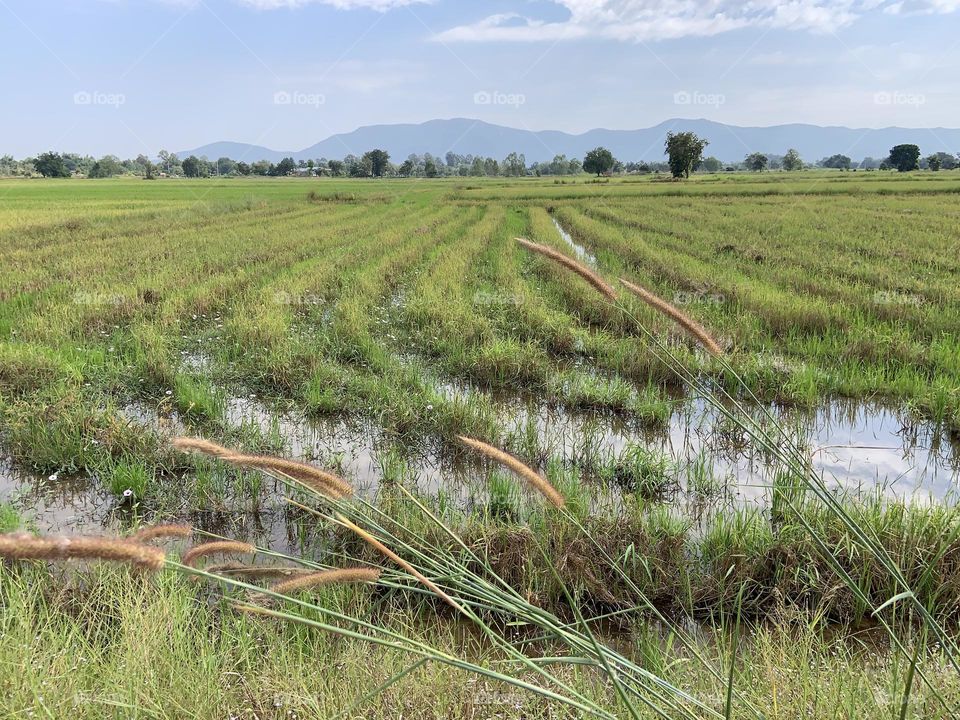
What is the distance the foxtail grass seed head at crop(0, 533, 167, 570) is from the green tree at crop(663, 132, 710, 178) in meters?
66.2

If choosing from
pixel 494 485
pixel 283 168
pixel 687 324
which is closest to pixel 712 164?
pixel 283 168

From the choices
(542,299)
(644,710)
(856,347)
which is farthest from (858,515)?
(542,299)

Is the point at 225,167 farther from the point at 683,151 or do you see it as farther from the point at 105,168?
the point at 683,151

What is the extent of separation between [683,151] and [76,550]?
218ft

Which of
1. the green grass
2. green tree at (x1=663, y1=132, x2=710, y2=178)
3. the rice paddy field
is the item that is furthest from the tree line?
the green grass

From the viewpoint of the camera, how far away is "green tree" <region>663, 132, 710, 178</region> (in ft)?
197

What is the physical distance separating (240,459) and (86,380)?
5271 millimetres

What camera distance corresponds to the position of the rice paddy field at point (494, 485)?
5.63ft

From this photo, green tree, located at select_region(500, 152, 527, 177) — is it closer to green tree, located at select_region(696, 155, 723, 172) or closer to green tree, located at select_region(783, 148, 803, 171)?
green tree, located at select_region(696, 155, 723, 172)

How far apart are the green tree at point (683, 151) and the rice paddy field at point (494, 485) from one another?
5420 centimetres

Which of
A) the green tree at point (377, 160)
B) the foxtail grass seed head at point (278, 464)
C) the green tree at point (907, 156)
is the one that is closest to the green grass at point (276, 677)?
the foxtail grass seed head at point (278, 464)

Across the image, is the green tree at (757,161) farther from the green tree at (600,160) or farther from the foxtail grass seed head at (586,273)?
the foxtail grass seed head at (586,273)

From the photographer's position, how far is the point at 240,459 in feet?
3.71

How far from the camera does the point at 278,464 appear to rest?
1.16 metres
